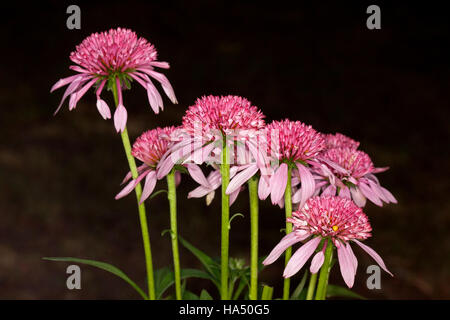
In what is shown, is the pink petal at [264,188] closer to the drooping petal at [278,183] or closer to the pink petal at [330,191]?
the drooping petal at [278,183]

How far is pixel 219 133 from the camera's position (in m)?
0.45

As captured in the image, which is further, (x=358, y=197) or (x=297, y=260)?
(x=358, y=197)

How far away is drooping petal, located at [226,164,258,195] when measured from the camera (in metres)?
0.44

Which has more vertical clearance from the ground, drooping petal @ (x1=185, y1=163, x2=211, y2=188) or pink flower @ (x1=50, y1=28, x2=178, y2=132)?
pink flower @ (x1=50, y1=28, x2=178, y2=132)

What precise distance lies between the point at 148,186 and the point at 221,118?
11 centimetres

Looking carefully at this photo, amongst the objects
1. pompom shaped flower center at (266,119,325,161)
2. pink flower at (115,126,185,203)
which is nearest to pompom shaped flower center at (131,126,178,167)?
pink flower at (115,126,185,203)

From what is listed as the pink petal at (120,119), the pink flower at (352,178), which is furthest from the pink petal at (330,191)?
the pink petal at (120,119)

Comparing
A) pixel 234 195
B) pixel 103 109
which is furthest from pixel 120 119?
pixel 234 195

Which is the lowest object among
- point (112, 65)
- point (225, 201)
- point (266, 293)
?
point (266, 293)

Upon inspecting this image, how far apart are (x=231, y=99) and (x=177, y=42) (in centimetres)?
84

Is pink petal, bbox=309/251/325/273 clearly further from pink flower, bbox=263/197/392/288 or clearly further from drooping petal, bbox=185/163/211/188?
drooping petal, bbox=185/163/211/188

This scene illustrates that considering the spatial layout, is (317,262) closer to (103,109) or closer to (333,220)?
(333,220)

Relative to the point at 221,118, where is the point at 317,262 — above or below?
below

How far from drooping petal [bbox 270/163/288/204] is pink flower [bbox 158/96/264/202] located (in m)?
0.02
